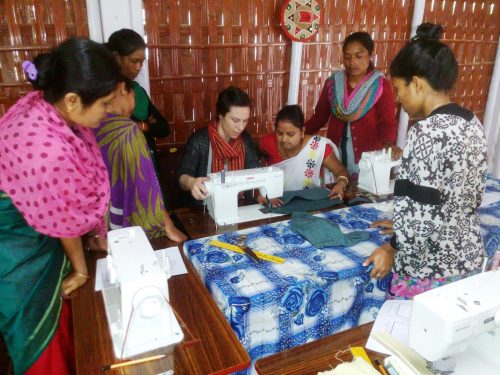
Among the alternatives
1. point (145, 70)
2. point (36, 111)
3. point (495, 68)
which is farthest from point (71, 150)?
point (495, 68)

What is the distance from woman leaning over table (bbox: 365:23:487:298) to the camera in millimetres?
1211

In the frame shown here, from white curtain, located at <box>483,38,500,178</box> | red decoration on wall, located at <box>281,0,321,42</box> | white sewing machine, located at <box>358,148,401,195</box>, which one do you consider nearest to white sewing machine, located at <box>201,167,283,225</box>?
white sewing machine, located at <box>358,148,401,195</box>

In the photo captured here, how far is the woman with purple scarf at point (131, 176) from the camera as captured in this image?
172 cm

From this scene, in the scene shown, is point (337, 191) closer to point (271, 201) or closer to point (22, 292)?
point (271, 201)

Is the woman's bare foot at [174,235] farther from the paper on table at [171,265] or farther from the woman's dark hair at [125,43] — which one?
the woman's dark hair at [125,43]

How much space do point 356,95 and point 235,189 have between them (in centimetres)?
133

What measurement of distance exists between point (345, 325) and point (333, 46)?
2.88 metres

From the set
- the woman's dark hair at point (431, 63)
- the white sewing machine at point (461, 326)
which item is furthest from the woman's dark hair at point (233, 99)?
the white sewing machine at point (461, 326)

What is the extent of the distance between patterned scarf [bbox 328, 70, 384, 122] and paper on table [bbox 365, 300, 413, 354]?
1650mm

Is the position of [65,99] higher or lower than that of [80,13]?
lower

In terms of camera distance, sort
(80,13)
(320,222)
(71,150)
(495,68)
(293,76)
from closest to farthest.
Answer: (71,150)
(320,222)
(80,13)
(293,76)
(495,68)

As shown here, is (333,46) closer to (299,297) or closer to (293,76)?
(293,76)


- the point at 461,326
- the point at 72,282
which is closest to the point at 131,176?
the point at 72,282

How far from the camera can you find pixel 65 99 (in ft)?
3.97
